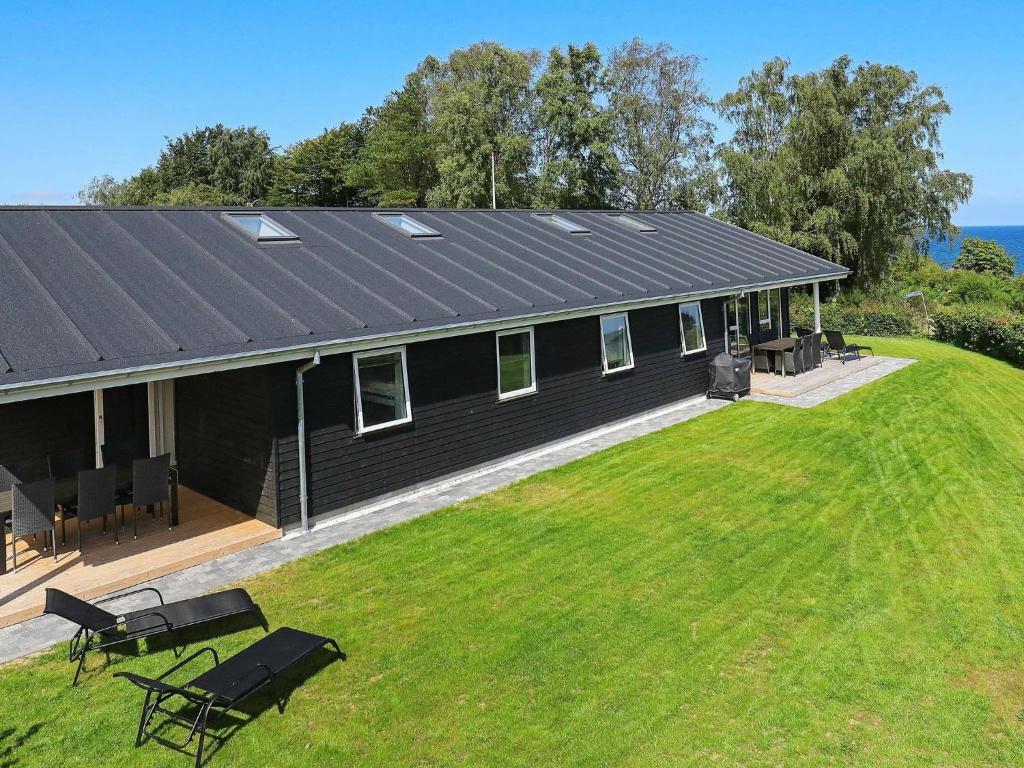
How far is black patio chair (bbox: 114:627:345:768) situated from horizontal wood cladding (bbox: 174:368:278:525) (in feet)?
10.7

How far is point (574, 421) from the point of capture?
12.6 metres

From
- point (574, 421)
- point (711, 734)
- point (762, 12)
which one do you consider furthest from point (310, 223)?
point (762, 12)

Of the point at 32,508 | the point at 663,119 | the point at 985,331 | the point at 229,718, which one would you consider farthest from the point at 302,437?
the point at 663,119

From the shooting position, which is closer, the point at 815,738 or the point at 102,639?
the point at 815,738

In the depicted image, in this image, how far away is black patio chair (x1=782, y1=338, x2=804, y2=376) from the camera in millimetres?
17781

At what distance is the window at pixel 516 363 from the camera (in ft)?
36.8

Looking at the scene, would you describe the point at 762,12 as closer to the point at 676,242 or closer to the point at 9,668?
the point at 676,242

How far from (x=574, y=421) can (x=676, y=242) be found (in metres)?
8.07

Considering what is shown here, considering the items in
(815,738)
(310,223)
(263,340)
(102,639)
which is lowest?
(815,738)

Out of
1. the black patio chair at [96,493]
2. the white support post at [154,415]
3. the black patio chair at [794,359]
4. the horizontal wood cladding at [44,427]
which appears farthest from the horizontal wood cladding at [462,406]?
the black patio chair at [794,359]

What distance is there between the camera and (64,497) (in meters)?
8.06

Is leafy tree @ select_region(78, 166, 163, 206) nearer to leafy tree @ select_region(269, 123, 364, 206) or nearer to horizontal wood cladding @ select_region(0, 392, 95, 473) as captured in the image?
leafy tree @ select_region(269, 123, 364, 206)

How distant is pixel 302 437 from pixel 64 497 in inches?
104

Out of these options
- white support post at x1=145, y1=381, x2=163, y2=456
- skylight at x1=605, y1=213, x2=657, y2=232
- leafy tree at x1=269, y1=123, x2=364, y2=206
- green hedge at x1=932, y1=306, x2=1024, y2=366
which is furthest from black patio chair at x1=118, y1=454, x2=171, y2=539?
leafy tree at x1=269, y1=123, x2=364, y2=206
